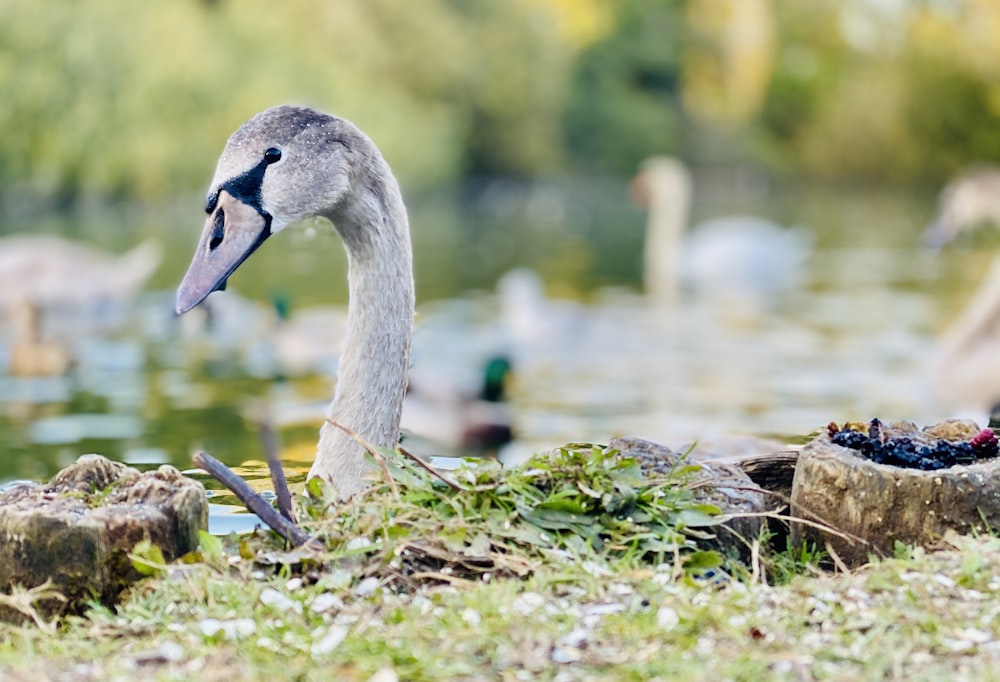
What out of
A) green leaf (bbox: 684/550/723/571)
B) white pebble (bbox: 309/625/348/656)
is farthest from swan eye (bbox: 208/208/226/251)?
green leaf (bbox: 684/550/723/571)

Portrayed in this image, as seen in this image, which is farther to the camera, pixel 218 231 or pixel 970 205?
pixel 970 205

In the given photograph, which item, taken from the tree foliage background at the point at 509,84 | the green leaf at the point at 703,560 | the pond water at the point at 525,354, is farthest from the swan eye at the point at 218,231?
the tree foliage background at the point at 509,84

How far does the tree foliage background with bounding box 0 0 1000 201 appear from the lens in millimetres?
26562

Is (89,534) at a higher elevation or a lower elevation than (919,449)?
lower

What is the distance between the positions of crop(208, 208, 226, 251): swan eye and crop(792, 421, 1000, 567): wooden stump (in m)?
1.66

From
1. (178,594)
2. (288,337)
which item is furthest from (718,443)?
(288,337)

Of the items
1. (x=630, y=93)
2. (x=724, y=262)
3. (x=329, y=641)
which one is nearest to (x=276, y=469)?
Result: (x=329, y=641)

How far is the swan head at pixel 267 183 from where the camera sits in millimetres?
3992

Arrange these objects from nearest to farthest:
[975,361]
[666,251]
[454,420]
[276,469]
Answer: [276,469], [454,420], [975,361], [666,251]

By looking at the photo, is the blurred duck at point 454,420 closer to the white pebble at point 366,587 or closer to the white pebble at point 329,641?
the white pebble at point 366,587

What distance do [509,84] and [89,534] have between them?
156ft

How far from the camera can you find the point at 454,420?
30.2 ft

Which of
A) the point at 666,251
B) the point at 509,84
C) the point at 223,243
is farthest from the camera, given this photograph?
the point at 509,84

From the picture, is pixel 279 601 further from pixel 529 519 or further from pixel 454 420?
pixel 454 420
